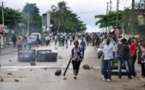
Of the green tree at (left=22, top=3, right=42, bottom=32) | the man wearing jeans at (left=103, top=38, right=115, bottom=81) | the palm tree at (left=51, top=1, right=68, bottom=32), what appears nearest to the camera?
the man wearing jeans at (left=103, top=38, right=115, bottom=81)

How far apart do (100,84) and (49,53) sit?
46.3 ft

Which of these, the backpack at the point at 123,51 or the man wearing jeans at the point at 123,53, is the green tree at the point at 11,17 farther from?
the backpack at the point at 123,51

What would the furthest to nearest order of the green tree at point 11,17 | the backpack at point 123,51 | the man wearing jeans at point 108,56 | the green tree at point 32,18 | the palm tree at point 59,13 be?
the palm tree at point 59,13 → the green tree at point 32,18 → the green tree at point 11,17 → the backpack at point 123,51 → the man wearing jeans at point 108,56

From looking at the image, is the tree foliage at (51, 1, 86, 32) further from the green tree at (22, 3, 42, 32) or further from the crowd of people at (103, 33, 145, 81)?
the crowd of people at (103, 33, 145, 81)

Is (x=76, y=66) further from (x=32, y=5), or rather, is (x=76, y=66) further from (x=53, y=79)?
(x=32, y=5)

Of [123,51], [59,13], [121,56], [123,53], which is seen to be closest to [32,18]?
[59,13]

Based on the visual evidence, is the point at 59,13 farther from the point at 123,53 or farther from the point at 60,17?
the point at 123,53

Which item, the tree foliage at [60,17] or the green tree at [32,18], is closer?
the green tree at [32,18]

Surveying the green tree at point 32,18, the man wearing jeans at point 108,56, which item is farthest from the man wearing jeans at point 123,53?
the green tree at point 32,18

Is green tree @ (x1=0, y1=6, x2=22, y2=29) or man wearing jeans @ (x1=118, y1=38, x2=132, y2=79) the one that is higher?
green tree @ (x1=0, y1=6, x2=22, y2=29)

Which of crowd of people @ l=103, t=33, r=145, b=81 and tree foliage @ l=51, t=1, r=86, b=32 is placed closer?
crowd of people @ l=103, t=33, r=145, b=81

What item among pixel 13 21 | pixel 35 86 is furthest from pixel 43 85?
pixel 13 21

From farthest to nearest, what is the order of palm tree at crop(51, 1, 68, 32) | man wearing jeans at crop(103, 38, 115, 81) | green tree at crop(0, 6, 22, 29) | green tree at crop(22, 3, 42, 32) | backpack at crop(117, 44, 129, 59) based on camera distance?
palm tree at crop(51, 1, 68, 32) < green tree at crop(22, 3, 42, 32) < green tree at crop(0, 6, 22, 29) < backpack at crop(117, 44, 129, 59) < man wearing jeans at crop(103, 38, 115, 81)

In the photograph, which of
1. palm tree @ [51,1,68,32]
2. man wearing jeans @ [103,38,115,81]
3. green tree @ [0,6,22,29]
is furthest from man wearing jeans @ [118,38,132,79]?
palm tree @ [51,1,68,32]
